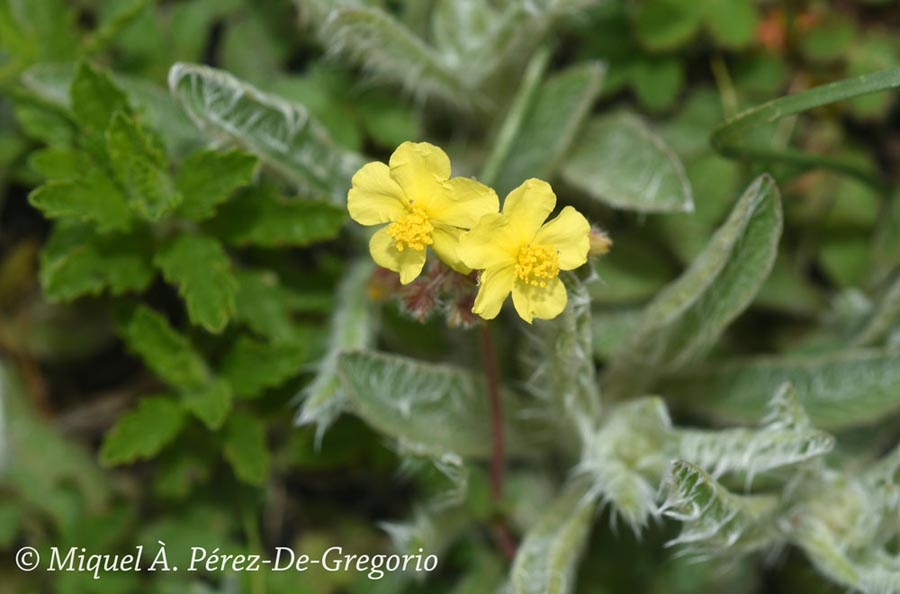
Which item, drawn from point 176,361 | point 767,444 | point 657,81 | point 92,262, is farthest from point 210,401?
point 657,81

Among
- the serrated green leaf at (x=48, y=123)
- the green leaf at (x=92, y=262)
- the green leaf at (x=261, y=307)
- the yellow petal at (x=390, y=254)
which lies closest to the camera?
the yellow petal at (x=390, y=254)

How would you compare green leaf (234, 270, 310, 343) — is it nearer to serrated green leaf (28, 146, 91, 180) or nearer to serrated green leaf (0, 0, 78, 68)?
serrated green leaf (28, 146, 91, 180)

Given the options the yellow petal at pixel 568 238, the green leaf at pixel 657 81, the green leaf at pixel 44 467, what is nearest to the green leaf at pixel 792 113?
the green leaf at pixel 657 81

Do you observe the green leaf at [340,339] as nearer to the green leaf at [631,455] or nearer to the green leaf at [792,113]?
the green leaf at [631,455]

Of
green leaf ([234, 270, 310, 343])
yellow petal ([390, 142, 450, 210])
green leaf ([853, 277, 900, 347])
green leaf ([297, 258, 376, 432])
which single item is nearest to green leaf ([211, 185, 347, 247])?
green leaf ([234, 270, 310, 343])

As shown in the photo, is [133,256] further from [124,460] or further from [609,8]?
[609,8]

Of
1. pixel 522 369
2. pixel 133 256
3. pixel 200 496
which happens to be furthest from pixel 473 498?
pixel 133 256
